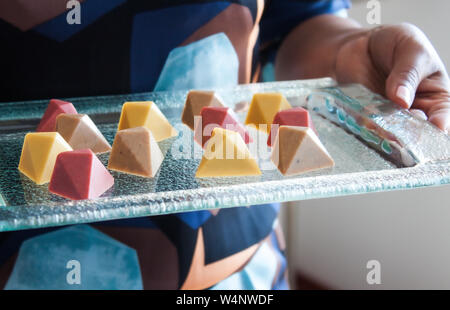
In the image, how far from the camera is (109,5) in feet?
1.91

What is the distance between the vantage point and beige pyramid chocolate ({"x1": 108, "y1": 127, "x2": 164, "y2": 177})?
1.70ft

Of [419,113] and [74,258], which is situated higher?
[419,113]

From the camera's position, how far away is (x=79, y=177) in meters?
0.47

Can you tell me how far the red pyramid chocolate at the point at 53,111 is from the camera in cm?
58

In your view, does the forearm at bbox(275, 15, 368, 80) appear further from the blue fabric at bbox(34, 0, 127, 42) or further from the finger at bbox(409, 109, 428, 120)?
the blue fabric at bbox(34, 0, 127, 42)

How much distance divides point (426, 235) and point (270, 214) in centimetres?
82

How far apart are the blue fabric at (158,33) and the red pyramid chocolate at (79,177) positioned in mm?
156

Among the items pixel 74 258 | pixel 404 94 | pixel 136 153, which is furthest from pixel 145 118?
pixel 404 94

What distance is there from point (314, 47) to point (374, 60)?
104 millimetres

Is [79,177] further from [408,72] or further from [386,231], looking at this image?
[386,231]

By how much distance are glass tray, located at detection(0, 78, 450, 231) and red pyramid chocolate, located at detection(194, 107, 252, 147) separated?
14 millimetres
